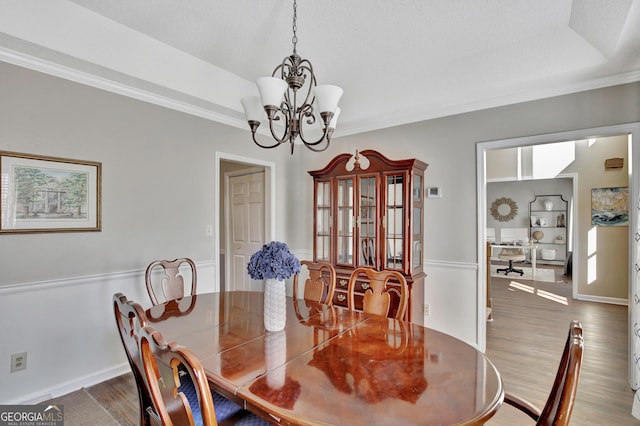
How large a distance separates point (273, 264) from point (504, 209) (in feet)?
32.5

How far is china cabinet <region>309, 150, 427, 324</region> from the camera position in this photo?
10.0 feet

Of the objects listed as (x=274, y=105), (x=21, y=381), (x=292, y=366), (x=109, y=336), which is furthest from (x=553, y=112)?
(x=21, y=381)

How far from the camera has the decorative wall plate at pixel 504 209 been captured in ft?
31.2

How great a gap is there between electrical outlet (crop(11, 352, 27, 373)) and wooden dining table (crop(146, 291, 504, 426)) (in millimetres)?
1123

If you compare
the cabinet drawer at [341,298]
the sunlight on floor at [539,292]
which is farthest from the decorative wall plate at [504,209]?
the cabinet drawer at [341,298]

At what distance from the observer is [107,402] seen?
2.24 metres

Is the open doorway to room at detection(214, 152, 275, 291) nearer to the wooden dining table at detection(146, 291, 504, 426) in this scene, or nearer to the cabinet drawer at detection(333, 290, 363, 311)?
the cabinet drawer at detection(333, 290, 363, 311)

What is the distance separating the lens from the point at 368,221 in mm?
3303

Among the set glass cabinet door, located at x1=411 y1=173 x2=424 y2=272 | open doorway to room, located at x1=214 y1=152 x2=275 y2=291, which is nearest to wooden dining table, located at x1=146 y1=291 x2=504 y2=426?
glass cabinet door, located at x1=411 y1=173 x2=424 y2=272

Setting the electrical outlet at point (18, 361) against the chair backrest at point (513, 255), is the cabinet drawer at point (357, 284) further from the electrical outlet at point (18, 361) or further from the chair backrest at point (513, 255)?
the chair backrest at point (513, 255)

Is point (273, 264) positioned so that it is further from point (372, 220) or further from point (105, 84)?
point (105, 84)

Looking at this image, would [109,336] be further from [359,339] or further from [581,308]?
[581,308]

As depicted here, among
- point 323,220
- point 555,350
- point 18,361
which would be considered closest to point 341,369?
point 18,361

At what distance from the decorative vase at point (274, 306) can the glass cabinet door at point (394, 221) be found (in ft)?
5.61
